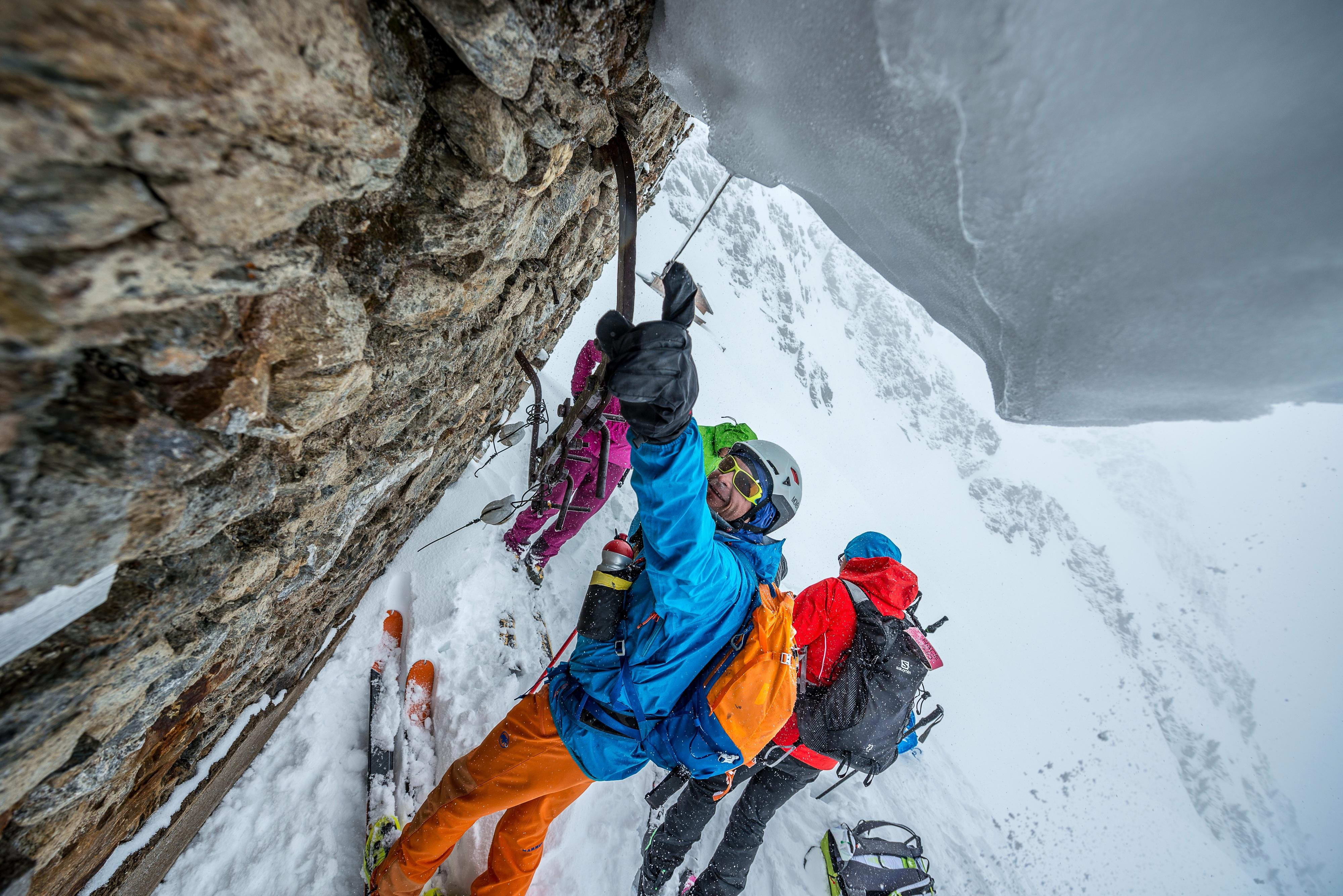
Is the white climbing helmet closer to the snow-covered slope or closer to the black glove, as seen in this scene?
the black glove

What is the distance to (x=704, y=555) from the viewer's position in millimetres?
1799

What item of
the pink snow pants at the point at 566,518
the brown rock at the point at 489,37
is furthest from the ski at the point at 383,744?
the brown rock at the point at 489,37

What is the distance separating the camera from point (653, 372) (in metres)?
1.55

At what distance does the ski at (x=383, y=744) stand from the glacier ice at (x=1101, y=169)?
3760 mm

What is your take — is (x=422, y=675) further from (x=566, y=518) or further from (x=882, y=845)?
(x=882, y=845)

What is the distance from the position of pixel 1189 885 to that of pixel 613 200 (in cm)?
1840

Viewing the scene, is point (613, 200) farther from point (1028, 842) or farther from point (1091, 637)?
point (1091, 637)

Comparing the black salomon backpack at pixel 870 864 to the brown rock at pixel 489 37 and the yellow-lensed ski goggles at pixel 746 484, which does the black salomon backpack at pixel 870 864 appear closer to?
Answer: the yellow-lensed ski goggles at pixel 746 484

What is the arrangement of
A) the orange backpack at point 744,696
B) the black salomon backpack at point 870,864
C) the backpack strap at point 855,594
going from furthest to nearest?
the black salomon backpack at point 870,864
the backpack strap at point 855,594
the orange backpack at point 744,696

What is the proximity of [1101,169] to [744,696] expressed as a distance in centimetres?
197

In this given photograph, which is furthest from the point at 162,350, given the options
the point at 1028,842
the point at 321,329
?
the point at 1028,842

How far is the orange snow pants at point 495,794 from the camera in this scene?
93.4 inches

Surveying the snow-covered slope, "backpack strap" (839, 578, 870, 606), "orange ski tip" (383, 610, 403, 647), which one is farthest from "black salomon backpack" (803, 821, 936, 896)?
"orange ski tip" (383, 610, 403, 647)

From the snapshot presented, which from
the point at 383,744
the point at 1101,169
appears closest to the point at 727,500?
the point at 1101,169
